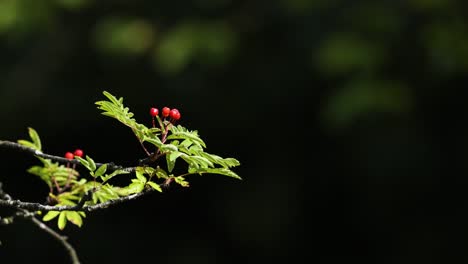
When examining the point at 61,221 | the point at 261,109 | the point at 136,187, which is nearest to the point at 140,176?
the point at 136,187

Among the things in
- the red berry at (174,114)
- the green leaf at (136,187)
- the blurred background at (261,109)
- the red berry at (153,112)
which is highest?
the blurred background at (261,109)

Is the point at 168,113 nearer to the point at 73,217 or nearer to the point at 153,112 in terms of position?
the point at 153,112

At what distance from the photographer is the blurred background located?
15.9ft

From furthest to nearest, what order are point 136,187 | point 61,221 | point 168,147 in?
point 61,221, point 136,187, point 168,147

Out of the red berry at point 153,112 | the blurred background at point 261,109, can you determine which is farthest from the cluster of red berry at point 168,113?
the blurred background at point 261,109

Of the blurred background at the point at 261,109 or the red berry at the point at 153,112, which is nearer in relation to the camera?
the red berry at the point at 153,112

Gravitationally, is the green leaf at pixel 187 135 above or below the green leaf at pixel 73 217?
above

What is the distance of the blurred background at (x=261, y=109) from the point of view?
485 centimetres

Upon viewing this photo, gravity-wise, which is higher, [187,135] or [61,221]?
[187,135]

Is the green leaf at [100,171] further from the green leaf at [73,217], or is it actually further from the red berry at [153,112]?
the green leaf at [73,217]

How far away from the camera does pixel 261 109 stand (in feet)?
17.3

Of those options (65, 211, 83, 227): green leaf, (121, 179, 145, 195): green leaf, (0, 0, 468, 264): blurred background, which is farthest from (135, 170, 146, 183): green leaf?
(0, 0, 468, 264): blurred background

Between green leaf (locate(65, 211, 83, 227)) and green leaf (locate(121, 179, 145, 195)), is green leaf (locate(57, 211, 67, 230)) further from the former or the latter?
green leaf (locate(121, 179, 145, 195))

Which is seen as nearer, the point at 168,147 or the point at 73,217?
the point at 168,147
